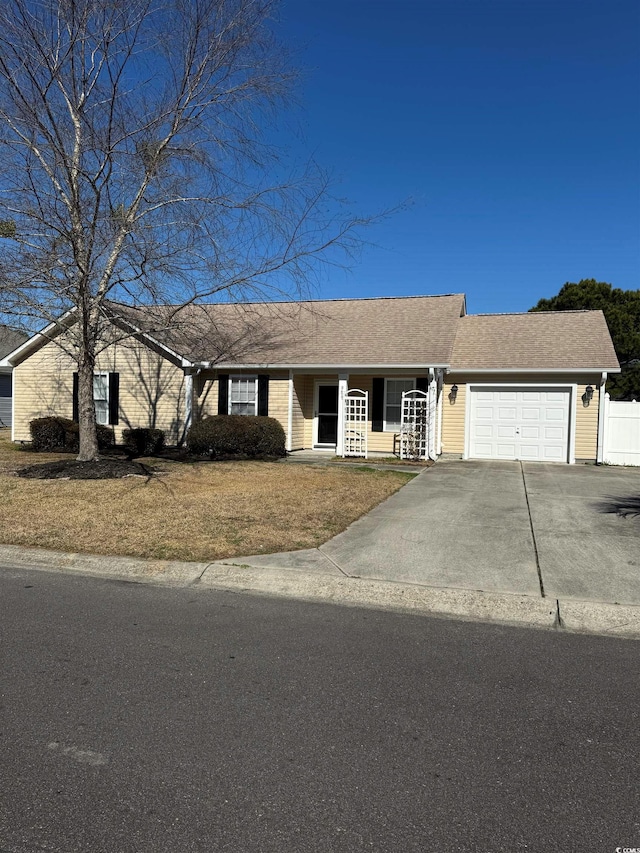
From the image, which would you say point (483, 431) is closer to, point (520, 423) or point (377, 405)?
point (520, 423)

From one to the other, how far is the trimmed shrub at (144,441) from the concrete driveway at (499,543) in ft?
28.0

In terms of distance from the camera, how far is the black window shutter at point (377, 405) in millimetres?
17864

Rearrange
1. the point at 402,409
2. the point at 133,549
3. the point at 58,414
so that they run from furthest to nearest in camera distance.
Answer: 1. the point at 58,414
2. the point at 402,409
3. the point at 133,549

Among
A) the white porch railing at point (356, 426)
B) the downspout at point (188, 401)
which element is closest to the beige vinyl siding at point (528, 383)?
the white porch railing at point (356, 426)

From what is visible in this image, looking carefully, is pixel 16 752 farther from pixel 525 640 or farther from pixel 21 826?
pixel 525 640

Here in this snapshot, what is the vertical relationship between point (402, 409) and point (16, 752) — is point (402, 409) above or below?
above

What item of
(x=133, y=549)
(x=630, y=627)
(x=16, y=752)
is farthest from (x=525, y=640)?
(x=133, y=549)

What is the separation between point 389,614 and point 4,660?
2.90m

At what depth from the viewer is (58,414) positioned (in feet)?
64.8

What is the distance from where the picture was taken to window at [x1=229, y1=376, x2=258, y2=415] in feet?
60.6

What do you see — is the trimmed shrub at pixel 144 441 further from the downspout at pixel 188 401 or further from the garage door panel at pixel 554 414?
the garage door panel at pixel 554 414

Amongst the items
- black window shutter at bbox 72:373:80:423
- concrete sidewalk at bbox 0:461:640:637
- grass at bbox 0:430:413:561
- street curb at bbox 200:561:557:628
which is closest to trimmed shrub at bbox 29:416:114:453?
black window shutter at bbox 72:373:80:423

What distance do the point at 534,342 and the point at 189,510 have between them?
13262 millimetres

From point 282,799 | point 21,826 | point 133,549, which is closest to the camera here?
point 21,826
